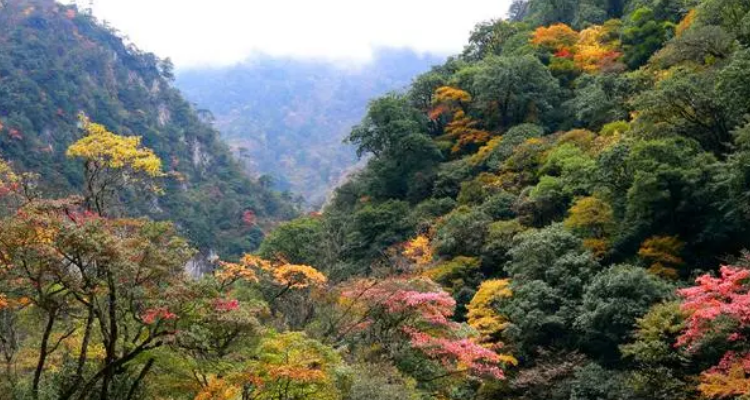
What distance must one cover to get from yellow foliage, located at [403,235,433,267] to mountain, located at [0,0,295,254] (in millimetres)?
29567

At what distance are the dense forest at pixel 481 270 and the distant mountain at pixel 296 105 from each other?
75860 millimetres

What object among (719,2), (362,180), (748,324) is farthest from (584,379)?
(362,180)

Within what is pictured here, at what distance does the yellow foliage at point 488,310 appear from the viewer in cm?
1802

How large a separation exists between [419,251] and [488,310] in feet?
23.8

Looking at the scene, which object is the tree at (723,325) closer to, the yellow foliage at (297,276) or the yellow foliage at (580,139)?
the yellow foliage at (297,276)

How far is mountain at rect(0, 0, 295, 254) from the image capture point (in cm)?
5053

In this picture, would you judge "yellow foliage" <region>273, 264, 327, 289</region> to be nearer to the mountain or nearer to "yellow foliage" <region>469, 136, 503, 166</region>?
"yellow foliage" <region>469, 136, 503, 166</region>

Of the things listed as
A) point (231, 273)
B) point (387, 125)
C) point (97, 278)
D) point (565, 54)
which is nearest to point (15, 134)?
point (387, 125)

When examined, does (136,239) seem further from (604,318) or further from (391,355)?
(604,318)

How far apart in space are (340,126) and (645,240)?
382ft

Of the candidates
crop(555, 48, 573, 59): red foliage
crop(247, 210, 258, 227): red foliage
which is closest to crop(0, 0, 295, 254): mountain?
crop(247, 210, 258, 227): red foliage

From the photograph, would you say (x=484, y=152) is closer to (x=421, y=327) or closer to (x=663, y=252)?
(x=663, y=252)

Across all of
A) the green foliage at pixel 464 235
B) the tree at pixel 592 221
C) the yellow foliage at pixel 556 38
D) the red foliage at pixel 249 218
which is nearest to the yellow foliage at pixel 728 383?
the tree at pixel 592 221

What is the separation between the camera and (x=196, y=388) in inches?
457
